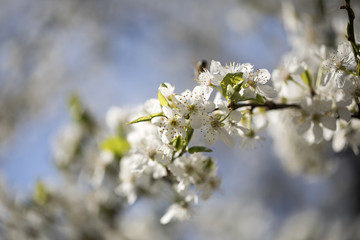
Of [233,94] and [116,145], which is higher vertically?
[116,145]

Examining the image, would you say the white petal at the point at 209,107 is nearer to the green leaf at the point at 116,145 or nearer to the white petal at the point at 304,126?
the white petal at the point at 304,126

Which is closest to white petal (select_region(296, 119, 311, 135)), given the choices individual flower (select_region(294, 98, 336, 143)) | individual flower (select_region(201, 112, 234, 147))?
individual flower (select_region(294, 98, 336, 143))

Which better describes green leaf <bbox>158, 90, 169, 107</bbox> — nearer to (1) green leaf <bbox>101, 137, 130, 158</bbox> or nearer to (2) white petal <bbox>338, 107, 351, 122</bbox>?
(2) white petal <bbox>338, 107, 351, 122</bbox>

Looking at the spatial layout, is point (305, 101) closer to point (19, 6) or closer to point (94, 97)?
point (19, 6)

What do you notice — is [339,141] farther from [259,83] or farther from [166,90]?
[166,90]

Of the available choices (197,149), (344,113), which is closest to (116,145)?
(197,149)
